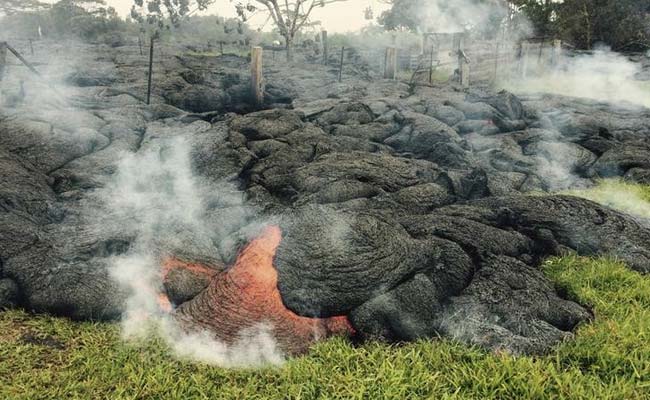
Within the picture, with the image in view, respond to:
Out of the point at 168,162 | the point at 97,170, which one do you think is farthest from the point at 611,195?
the point at 97,170

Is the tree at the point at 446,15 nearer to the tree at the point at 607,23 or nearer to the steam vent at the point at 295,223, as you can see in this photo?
the tree at the point at 607,23

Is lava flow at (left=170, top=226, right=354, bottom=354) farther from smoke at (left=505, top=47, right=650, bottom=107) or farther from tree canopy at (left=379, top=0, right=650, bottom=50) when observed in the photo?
tree canopy at (left=379, top=0, right=650, bottom=50)

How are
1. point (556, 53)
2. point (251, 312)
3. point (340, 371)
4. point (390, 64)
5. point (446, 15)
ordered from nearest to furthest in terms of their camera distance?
point (340, 371), point (251, 312), point (390, 64), point (556, 53), point (446, 15)

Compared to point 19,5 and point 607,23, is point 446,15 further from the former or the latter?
point 19,5

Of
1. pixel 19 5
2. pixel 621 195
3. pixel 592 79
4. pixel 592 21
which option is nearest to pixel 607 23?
pixel 592 21

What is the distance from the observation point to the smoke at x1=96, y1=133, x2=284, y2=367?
4914 millimetres

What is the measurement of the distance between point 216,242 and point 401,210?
104 inches

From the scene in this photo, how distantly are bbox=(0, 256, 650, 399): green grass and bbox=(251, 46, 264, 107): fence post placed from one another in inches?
431

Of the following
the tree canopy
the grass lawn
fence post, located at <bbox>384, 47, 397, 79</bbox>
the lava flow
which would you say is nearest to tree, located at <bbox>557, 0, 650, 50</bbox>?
the tree canopy

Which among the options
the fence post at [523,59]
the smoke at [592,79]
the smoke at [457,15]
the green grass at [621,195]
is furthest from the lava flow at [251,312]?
the smoke at [457,15]

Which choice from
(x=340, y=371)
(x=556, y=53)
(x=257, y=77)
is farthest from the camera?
(x=556, y=53)

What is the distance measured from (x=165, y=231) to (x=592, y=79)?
24.0 m

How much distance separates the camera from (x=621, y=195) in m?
9.79

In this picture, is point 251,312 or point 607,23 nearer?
point 251,312
